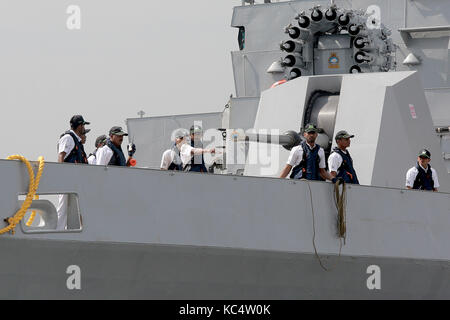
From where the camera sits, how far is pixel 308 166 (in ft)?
32.7

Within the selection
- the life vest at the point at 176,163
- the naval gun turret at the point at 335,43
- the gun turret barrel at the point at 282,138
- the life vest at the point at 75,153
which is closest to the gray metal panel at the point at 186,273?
the life vest at the point at 75,153

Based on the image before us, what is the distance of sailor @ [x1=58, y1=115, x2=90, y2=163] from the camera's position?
354 inches

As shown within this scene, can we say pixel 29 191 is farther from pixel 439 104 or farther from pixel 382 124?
pixel 439 104

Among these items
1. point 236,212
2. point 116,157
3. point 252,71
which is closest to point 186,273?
point 236,212

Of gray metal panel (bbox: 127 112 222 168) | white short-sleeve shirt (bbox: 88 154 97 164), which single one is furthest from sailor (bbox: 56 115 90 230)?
gray metal panel (bbox: 127 112 222 168)

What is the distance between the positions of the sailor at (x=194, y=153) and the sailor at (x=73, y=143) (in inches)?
73.2

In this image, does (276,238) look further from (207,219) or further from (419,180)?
(419,180)

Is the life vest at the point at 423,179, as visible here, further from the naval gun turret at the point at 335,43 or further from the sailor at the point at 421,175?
the naval gun turret at the point at 335,43

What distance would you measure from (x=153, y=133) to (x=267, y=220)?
381 inches

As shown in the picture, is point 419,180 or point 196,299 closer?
point 196,299

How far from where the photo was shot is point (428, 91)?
1348 cm

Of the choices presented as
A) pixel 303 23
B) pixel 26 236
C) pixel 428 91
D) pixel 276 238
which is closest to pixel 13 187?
pixel 26 236

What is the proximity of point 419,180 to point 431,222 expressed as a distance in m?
0.74
